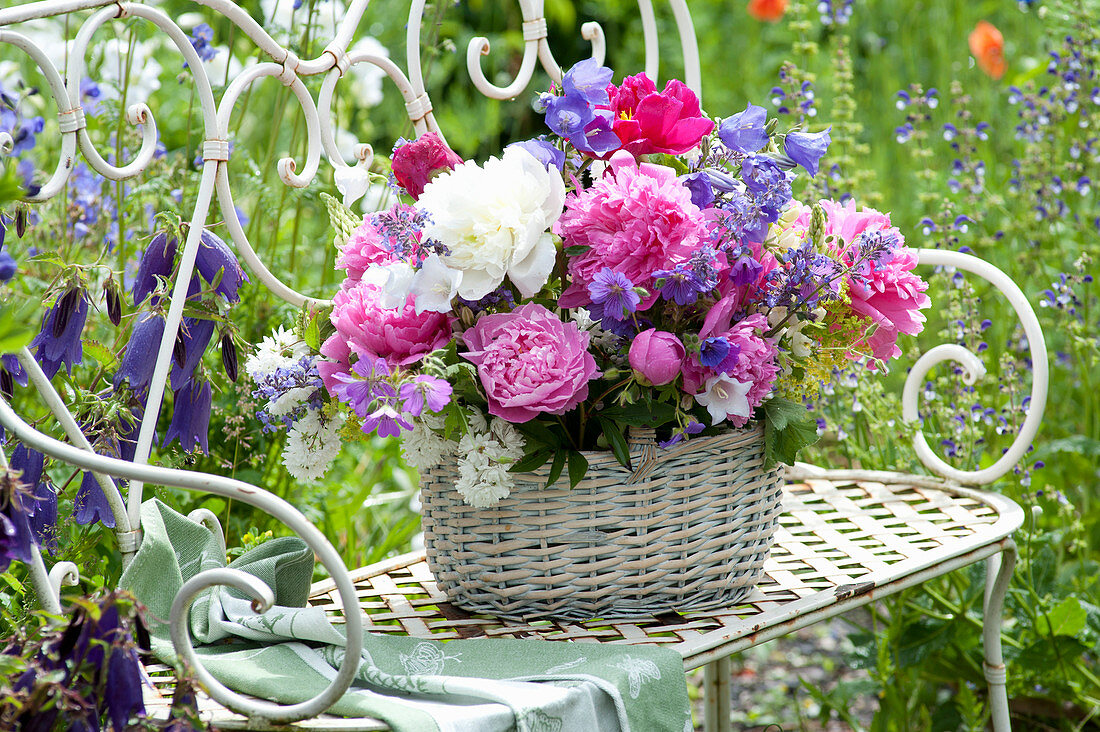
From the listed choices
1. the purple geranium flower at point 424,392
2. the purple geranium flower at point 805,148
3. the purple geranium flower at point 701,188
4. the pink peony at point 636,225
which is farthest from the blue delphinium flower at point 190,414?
the purple geranium flower at point 805,148

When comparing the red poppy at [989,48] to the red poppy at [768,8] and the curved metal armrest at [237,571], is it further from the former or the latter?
the curved metal armrest at [237,571]

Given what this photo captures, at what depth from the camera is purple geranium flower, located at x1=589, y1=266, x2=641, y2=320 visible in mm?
958

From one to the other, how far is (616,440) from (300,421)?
32cm

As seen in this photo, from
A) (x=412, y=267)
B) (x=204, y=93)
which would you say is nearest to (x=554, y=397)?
(x=412, y=267)

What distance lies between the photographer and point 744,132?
41.9 inches

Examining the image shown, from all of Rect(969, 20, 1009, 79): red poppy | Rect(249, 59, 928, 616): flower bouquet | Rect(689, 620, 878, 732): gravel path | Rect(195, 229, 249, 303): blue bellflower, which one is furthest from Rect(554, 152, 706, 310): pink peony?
Rect(969, 20, 1009, 79): red poppy

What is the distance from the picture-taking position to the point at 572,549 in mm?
1080

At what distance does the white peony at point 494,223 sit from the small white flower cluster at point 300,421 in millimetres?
214

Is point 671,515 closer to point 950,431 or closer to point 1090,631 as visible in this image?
point 950,431

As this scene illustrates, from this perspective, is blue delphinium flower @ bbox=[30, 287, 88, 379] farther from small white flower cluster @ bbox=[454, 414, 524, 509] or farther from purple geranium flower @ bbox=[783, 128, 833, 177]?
purple geranium flower @ bbox=[783, 128, 833, 177]

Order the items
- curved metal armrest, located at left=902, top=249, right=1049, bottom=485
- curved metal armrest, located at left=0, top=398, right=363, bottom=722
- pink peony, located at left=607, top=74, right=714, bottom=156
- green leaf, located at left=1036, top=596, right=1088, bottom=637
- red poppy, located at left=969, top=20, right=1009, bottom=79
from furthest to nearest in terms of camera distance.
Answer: red poppy, located at left=969, top=20, right=1009, bottom=79
green leaf, located at left=1036, top=596, right=1088, bottom=637
curved metal armrest, located at left=902, top=249, right=1049, bottom=485
pink peony, located at left=607, top=74, right=714, bottom=156
curved metal armrest, located at left=0, top=398, right=363, bottom=722

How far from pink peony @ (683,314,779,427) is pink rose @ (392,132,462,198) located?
0.31 meters

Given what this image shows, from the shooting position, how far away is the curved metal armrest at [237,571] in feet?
2.70

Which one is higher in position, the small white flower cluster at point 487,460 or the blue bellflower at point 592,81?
the blue bellflower at point 592,81
